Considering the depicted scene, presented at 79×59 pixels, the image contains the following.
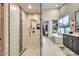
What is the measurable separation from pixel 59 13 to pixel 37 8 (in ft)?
2.52

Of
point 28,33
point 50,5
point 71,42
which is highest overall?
point 50,5

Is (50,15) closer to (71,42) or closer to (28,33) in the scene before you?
(28,33)

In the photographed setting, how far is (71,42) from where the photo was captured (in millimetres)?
4672

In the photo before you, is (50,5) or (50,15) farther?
(50,15)

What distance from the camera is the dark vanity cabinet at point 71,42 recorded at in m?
4.46

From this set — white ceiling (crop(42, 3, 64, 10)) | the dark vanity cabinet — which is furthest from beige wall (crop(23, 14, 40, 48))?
the dark vanity cabinet

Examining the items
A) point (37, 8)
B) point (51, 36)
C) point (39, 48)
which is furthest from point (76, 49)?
point (37, 8)

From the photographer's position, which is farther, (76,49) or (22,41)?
(22,41)

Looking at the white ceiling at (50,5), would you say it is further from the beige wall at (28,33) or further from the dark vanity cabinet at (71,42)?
the dark vanity cabinet at (71,42)

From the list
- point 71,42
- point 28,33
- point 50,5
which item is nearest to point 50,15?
point 50,5

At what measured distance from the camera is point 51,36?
4.43m

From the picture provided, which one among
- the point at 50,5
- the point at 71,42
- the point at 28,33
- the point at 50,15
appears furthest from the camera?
the point at 28,33

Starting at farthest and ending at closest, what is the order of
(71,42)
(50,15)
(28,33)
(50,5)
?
1. (28,33)
2. (71,42)
3. (50,15)
4. (50,5)

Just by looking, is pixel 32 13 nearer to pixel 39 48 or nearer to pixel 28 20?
pixel 28 20
